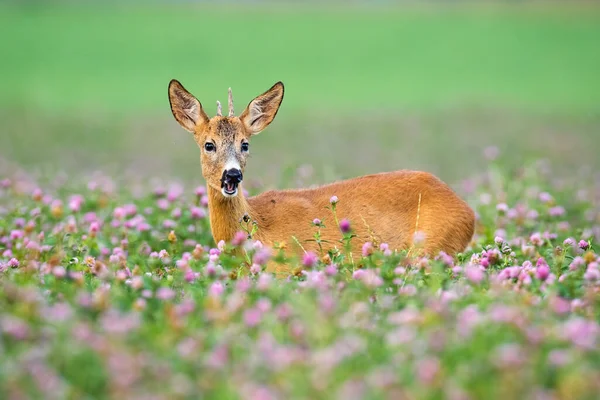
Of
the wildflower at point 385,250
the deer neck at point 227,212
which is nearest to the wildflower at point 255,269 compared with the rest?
the wildflower at point 385,250

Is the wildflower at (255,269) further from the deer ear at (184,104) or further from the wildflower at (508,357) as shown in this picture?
the deer ear at (184,104)

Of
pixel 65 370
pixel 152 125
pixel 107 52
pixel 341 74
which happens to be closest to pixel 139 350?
pixel 65 370

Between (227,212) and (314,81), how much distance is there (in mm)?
22655

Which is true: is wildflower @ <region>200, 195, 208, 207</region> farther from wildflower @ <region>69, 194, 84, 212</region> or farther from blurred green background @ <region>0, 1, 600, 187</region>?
blurred green background @ <region>0, 1, 600, 187</region>

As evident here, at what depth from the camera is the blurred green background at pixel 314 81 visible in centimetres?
1705

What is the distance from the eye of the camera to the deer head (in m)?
6.76

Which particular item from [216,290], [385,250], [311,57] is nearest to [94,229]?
[216,290]

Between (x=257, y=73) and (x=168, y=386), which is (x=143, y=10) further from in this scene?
(x=168, y=386)

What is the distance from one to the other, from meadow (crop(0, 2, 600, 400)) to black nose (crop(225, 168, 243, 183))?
60 cm

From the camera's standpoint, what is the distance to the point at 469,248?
7.20 metres

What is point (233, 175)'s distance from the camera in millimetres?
6637

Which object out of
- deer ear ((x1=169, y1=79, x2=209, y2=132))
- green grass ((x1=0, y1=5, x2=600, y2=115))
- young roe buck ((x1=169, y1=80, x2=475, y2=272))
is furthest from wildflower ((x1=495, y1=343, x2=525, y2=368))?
green grass ((x1=0, y1=5, x2=600, y2=115))

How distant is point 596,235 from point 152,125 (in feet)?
45.9

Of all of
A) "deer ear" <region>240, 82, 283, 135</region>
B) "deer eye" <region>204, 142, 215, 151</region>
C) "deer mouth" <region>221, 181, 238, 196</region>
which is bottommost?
"deer mouth" <region>221, 181, 238, 196</region>
